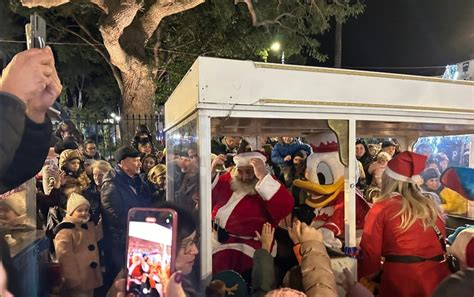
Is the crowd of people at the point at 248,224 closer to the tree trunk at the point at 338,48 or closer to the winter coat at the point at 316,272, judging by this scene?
the winter coat at the point at 316,272

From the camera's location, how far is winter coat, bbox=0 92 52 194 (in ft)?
3.57

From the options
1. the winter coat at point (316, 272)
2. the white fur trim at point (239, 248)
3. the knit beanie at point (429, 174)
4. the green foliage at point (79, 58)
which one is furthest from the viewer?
the green foliage at point (79, 58)

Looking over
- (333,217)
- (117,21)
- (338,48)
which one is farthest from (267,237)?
(338,48)

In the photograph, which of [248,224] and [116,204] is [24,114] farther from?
[116,204]

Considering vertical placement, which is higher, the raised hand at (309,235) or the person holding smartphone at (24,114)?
the person holding smartphone at (24,114)

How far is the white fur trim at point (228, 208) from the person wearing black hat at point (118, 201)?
1.64 feet

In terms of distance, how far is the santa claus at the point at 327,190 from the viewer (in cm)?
266

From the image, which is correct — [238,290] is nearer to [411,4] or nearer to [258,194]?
[258,194]

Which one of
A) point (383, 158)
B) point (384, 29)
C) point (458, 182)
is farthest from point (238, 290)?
point (384, 29)

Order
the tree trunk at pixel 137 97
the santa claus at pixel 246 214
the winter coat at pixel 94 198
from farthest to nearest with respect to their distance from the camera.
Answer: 1. the tree trunk at pixel 137 97
2. the winter coat at pixel 94 198
3. the santa claus at pixel 246 214

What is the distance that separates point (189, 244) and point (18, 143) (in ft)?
3.16

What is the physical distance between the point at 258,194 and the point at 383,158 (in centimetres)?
228

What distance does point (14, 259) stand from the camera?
1490mm

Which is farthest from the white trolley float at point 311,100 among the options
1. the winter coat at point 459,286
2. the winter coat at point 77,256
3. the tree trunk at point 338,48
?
the tree trunk at point 338,48
